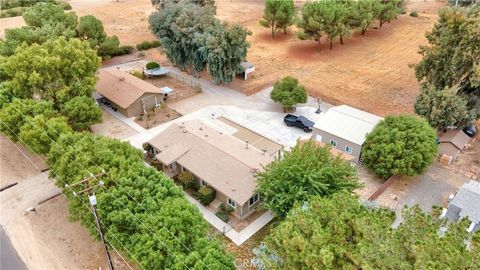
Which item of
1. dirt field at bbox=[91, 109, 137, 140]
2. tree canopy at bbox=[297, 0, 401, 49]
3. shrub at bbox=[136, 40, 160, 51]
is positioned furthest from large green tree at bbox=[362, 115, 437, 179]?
shrub at bbox=[136, 40, 160, 51]

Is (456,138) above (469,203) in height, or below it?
above

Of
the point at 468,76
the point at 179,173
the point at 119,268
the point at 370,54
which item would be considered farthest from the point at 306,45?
the point at 119,268

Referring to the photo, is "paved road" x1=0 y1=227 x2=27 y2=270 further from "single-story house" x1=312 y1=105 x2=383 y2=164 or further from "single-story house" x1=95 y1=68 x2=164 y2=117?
"single-story house" x1=312 y1=105 x2=383 y2=164

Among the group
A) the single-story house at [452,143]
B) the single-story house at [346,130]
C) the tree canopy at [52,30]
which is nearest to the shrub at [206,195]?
the single-story house at [346,130]

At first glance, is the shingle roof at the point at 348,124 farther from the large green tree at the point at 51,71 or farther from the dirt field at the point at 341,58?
the large green tree at the point at 51,71

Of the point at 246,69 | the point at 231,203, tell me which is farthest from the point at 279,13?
the point at 231,203

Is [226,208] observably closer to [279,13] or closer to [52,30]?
[52,30]
